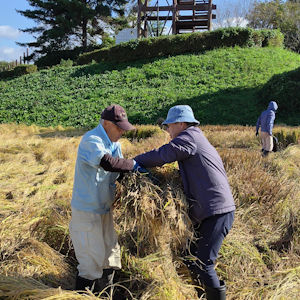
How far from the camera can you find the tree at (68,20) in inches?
1102

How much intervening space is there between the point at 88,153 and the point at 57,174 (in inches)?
133

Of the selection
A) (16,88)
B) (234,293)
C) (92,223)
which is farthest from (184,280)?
(16,88)

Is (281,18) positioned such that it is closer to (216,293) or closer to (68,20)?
(68,20)

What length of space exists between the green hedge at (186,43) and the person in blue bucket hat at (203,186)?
19208 mm

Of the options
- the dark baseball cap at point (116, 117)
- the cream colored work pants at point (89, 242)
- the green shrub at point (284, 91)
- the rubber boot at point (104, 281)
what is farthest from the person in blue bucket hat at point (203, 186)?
the green shrub at point (284, 91)

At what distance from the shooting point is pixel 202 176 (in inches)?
98.9

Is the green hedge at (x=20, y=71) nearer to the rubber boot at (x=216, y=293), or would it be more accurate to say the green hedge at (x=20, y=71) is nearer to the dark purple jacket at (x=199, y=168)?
the dark purple jacket at (x=199, y=168)

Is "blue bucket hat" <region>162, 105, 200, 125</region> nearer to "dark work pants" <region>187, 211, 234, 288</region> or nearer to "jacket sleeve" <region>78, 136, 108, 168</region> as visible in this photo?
"jacket sleeve" <region>78, 136, 108, 168</region>

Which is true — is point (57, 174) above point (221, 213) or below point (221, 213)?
below

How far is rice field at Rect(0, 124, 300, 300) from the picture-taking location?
2.59 meters

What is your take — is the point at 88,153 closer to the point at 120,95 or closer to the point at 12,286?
the point at 12,286

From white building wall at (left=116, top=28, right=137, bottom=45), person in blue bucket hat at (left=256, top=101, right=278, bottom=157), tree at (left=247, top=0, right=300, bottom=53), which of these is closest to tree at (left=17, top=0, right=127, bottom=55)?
white building wall at (left=116, top=28, right=137, bottom=45)

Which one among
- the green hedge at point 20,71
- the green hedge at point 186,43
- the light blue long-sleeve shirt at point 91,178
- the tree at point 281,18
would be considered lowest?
the light blue long-sleeve shirt at point 91,178

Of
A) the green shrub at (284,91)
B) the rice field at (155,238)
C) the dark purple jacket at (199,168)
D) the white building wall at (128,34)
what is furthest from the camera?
the white building wall at (128,34)
